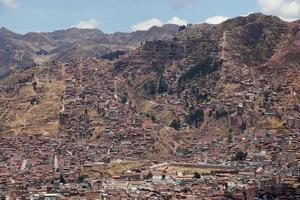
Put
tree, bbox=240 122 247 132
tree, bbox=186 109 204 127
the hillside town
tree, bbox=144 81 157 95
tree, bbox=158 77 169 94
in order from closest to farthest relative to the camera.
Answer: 1. the hillside town
2. tree, bbox=240 122 247 132
3. tree, bbox=186 109 204 127
4. tree, bbox=158 77 169 94
5. tree, bbox=144 81 157 95

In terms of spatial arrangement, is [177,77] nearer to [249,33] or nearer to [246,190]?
[249,33]

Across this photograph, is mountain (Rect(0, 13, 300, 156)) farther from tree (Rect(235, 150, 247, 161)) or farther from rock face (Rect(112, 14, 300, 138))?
tree (Rect(235, 150, 247, 161))

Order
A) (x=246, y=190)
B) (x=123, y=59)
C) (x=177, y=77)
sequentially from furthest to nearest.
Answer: (x=123, y=59) < (x=177, y=77) < (x=246, y=190)

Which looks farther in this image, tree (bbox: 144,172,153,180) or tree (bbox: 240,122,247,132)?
tree (bbox: 240,122,247,132)

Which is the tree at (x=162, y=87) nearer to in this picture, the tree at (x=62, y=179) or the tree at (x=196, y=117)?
the tree at (x=196, y=117)

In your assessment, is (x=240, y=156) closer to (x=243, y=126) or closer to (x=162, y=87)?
(x=243, y=126)

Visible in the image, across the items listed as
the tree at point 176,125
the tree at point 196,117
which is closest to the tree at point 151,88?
the tree at point 196,117

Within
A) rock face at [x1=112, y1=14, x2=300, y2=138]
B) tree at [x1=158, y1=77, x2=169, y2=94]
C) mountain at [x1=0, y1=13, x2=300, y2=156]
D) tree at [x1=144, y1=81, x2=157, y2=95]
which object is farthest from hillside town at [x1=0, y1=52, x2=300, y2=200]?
tree at [x1=144, y1=81, x2=157, y2=95]

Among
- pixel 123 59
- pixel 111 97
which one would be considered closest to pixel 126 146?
pixel 111 97
